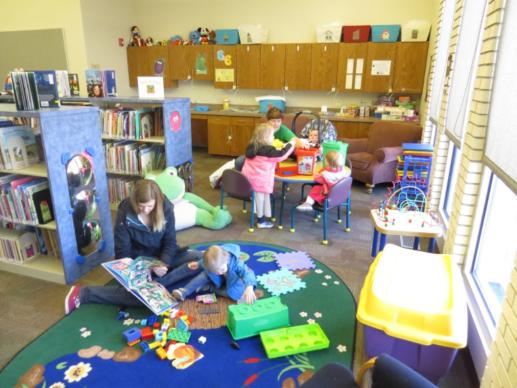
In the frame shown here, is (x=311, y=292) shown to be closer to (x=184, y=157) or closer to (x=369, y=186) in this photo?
(x=184, y=157)

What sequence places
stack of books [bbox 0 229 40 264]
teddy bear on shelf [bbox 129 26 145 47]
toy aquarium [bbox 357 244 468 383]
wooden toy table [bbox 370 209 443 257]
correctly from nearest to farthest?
toy aquarium [bbox 357 244 468 383] → wooden toy table [bbox 370 209 443 257] → stack of books [bbox 0 229 40 264] → teddy bear on shelf [bbox 129 26 145 47]

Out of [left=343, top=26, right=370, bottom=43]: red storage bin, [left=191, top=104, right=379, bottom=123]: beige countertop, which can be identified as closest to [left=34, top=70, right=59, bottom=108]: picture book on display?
[left=191, top=104, right=379, bottom=123]: beige countertop

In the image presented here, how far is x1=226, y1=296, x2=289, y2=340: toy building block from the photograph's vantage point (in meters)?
2.17

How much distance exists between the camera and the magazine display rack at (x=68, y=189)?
8.31ft

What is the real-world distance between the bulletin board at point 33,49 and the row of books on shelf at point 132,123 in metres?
3.27

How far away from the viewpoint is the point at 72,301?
249cm

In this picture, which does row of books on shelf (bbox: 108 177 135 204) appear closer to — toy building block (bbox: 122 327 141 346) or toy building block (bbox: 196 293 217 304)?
toy building block (bbox: 196 293 217 304)

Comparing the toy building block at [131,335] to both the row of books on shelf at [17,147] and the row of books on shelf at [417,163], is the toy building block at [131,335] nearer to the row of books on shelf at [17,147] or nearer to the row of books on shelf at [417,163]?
the row of books on shelf at [17,147]

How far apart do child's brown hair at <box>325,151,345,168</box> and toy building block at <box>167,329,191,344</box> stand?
2.03 m

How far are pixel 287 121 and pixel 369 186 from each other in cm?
171

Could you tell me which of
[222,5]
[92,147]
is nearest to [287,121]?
[222,5]

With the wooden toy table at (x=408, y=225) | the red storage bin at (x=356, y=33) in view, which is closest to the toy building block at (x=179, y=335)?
the wooden toy table at (x=408, y=225)

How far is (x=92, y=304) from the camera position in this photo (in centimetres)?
253

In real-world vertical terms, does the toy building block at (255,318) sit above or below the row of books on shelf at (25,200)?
below
